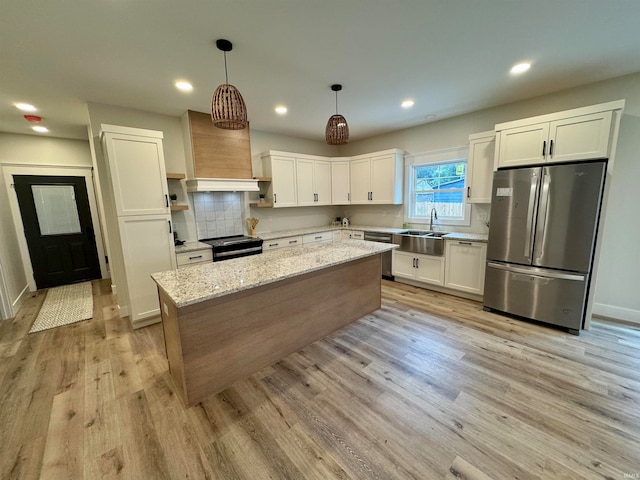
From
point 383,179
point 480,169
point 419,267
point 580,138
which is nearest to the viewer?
point 580,138

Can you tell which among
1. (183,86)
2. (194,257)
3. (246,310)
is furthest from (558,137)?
(194,257)

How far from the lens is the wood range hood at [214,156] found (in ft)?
11.6

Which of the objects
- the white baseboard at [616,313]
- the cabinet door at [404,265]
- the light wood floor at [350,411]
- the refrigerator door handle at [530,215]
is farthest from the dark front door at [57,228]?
the white baseboard at [616,313]

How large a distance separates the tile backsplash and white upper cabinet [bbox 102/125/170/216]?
2.64 ft

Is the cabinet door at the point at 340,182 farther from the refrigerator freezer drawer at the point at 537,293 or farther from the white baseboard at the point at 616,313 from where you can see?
the white baseboard at the point at 616,313

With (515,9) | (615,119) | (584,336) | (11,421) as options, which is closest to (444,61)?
(515,9)

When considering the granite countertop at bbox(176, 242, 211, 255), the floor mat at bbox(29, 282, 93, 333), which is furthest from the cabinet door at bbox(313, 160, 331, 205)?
the floor mat at bbox(29, 282, 93, 333)

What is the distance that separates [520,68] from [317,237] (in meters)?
3.49

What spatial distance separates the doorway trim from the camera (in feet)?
13.5

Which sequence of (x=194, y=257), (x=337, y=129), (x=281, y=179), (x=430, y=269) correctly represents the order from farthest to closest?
(x=281, y=179) → (x=430, y=269) → (x=194, y=257) → (x=337, y=129)

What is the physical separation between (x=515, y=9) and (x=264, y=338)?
3057mm

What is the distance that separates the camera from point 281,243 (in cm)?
428

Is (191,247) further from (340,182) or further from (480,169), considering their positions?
(480,169)

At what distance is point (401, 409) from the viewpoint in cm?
185
